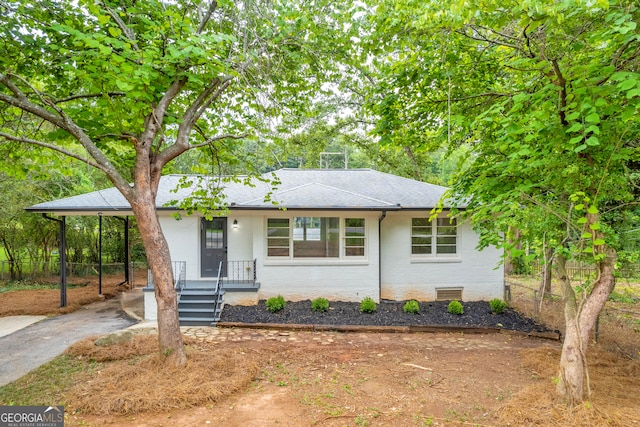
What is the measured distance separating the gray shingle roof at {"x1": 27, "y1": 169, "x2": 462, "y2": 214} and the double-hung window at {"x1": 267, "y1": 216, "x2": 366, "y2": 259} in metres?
0.73

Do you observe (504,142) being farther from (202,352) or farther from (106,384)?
(106,384)

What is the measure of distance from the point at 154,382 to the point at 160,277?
1485 mm

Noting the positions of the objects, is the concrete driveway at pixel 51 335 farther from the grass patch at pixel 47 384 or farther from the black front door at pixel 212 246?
the black front door at pixel 212 246

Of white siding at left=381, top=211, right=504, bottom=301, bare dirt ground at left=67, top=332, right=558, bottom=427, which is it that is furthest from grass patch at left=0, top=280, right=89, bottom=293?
white siding at left=381, top=211, right=504, bottom=301

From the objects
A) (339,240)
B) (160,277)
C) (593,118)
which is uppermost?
(593,118)

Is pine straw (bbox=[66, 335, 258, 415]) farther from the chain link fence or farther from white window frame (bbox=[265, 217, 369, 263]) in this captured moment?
the chain link fence

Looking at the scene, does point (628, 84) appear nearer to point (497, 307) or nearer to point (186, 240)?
point (497, 307)

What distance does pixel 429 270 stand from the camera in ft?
33.8

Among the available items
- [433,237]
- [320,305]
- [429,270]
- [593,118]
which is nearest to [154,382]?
[320,305]

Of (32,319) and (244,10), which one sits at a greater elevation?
(244,10)

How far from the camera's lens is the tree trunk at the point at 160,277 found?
202 inches

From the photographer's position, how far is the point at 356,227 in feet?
32.5

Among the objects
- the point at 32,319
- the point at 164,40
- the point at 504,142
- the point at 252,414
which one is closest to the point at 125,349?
the point at 252,414

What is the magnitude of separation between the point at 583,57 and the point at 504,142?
5.41 ft
